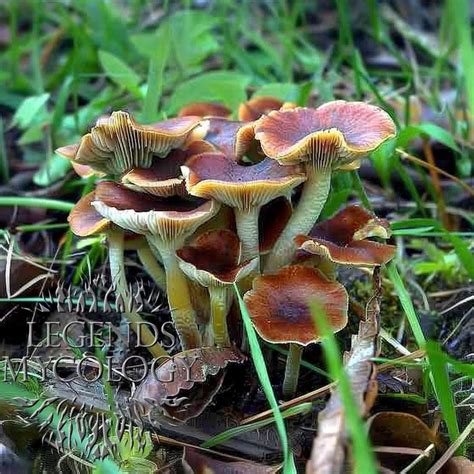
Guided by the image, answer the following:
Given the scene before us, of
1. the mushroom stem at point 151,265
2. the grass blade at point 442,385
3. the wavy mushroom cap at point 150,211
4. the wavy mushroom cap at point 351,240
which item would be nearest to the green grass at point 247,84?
the grass blade at point 442,385

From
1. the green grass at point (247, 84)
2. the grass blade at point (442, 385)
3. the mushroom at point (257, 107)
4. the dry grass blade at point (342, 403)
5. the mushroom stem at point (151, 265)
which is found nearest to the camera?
the dry grass blade at point (342, 403)

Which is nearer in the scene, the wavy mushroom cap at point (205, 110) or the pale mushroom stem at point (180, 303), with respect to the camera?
the pale mushroom stem at point (180, 303)

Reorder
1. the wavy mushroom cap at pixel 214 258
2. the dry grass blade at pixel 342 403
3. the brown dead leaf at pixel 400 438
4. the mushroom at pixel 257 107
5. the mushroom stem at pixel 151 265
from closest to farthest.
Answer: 1. the dry grass blade at pixel 342 403
2. the brown dead leaf at pixel 400 438
3. the wavy mushroom cap at pixel 214 258
4. the mushroom stem at pixel 151 265
5. the mushroom at pixel 257 107

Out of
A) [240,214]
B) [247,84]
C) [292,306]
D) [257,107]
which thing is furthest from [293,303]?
[247,84]

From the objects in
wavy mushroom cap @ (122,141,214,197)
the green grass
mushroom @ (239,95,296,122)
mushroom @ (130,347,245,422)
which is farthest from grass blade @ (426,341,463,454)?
mushroom @ (239,95,296,122)

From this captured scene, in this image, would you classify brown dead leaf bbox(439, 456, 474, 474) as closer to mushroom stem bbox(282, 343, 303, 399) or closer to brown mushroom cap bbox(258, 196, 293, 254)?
mushroom stem bbox(282, 343, 303, 399)

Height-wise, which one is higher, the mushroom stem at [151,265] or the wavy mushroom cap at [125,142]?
the wavy mushroom cap at [125,142]

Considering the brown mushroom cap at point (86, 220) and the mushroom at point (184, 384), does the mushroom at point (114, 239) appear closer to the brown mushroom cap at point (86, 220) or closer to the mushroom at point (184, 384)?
the brown mushroom cap at point (86, 220)

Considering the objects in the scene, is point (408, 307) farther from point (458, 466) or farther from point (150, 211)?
point (150, 211)
